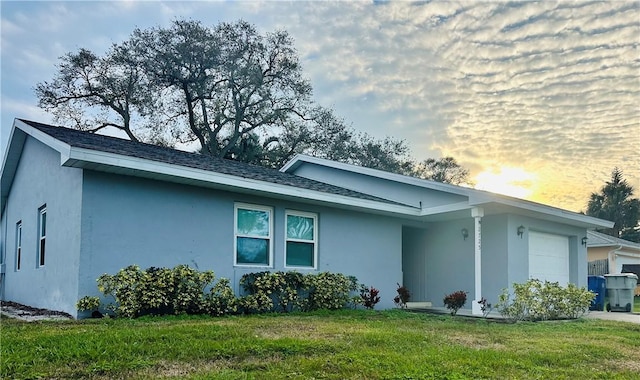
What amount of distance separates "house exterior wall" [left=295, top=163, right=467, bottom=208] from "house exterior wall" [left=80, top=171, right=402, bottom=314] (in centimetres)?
180

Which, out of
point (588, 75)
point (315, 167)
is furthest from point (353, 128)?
point (588, 75)

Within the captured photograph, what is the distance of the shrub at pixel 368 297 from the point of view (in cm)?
1237

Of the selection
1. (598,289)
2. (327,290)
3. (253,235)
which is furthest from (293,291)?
(598,289)

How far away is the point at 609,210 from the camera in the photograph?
42.6 meters

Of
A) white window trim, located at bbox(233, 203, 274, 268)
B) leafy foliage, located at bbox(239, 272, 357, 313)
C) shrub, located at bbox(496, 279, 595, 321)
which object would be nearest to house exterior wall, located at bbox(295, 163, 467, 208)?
shrub, located at bbox(496, 279, 595, 321)

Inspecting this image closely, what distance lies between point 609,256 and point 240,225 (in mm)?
20123

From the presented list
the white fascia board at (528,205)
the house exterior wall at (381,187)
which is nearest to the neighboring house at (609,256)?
the white fascia board at (528,205)

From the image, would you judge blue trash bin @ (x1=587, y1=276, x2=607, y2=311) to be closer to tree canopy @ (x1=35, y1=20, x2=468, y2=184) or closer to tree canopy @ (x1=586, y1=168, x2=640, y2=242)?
tree canopy @ (x1=35, y1=20, x2=468, y2=184)

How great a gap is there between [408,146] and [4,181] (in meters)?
22.5

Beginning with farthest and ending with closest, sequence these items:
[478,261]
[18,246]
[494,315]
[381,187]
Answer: [381,187], [18,246], [494,315], [478,261]

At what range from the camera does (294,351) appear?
584 cm

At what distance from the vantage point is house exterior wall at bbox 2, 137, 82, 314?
923 centimetres

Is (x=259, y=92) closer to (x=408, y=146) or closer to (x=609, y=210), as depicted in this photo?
(x=408, y=146)

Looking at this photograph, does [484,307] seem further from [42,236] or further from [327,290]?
[42,236]
